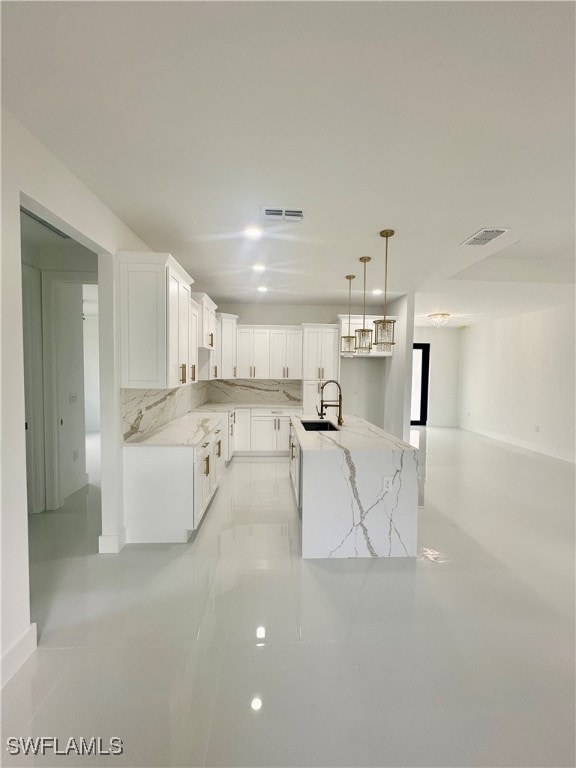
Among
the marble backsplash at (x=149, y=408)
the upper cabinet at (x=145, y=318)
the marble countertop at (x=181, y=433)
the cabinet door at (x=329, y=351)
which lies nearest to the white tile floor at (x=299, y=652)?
the marble countertop at (x=181, y=433)

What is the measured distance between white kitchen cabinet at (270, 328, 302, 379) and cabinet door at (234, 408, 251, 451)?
0.89 m

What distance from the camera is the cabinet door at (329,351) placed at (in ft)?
19.4

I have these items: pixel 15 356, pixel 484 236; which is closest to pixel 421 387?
pixel 484 236

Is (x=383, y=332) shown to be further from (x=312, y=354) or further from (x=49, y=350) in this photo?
(x=49, y=350)

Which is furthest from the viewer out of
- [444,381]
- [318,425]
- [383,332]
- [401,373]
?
[444,381]

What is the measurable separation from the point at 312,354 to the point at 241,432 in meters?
1.81

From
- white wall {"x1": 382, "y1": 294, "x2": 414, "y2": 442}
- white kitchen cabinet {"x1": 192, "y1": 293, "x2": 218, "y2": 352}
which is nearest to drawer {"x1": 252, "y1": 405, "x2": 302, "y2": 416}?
white kitchen cabinet {"x1": 192, "y1": 293, "x2": 218, "y2": 352}

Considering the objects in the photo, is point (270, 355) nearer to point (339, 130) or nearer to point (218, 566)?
point (218, 566)

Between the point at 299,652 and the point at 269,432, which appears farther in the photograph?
the point at 269,432

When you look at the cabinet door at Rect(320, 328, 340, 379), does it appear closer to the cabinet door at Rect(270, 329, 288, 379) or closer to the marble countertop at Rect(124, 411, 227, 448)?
the cabinet door at Rect(270, 329, 288, 379)

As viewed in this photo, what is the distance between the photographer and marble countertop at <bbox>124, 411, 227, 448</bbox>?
295 cm

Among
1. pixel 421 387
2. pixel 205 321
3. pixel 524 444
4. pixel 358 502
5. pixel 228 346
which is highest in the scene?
pixel 205 321

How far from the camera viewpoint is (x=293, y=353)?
604 centimetres

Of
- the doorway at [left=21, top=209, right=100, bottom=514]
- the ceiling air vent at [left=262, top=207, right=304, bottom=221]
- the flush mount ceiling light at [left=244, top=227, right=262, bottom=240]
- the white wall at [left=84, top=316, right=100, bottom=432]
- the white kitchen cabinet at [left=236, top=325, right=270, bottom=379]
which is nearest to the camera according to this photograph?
the ceiling air vent at [left=262, top=207, right=304, bottom=221]
